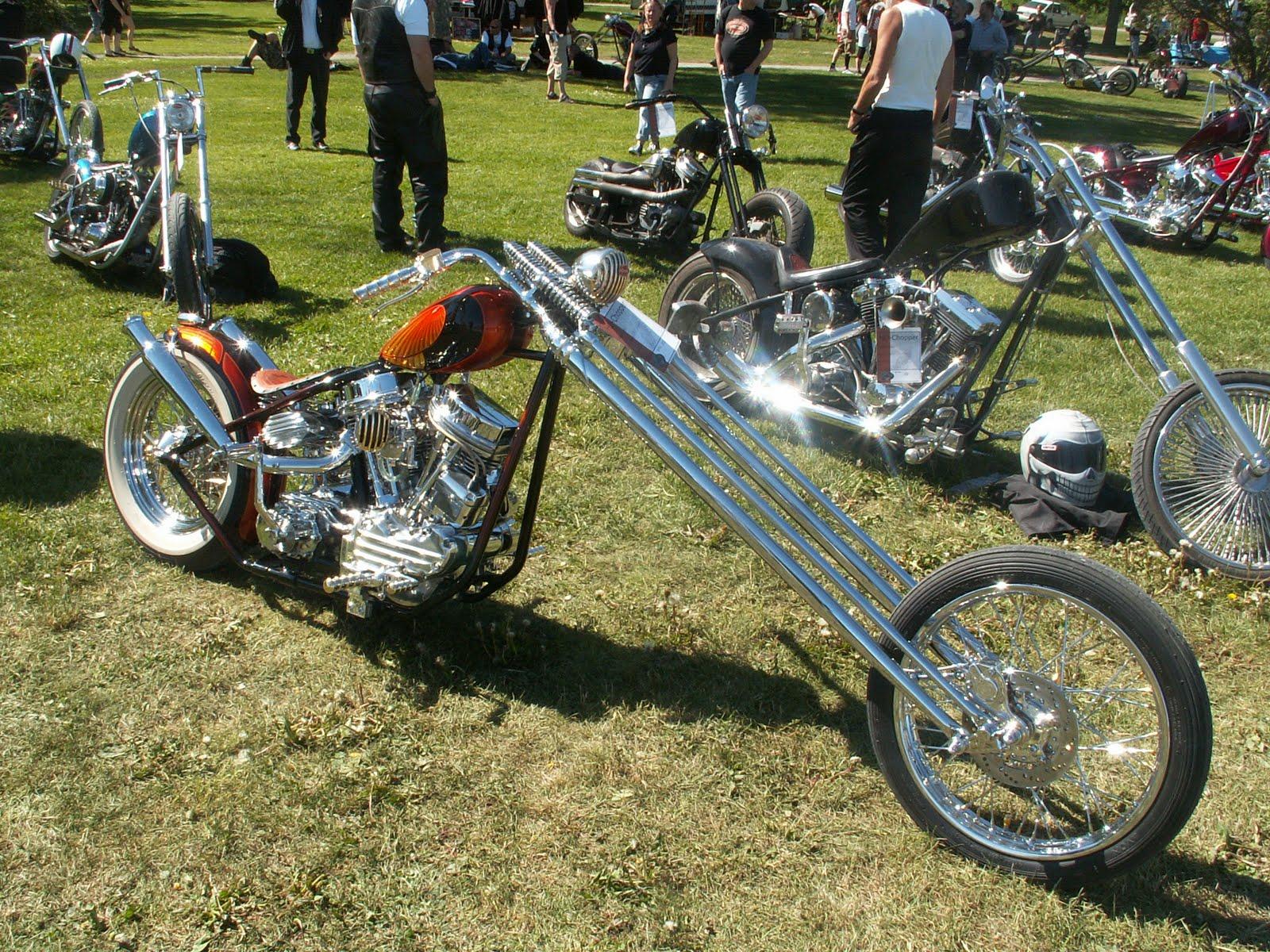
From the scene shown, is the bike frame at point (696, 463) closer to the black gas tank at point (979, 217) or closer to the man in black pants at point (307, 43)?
the black gas tank at point (979, 217)

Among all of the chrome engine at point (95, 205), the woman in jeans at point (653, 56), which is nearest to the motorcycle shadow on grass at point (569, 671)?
the chrome engine at point (95, 205)

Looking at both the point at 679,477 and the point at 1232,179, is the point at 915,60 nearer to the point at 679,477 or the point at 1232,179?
the point at 679,477

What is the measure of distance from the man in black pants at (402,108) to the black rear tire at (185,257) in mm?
2098

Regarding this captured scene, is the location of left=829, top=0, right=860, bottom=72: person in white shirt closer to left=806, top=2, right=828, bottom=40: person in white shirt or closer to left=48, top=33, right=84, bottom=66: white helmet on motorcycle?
left=806, top=2, right=828, bottom=40: person in white shirt

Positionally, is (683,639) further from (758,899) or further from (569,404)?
(569,404)

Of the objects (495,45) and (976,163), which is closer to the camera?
(976,163)

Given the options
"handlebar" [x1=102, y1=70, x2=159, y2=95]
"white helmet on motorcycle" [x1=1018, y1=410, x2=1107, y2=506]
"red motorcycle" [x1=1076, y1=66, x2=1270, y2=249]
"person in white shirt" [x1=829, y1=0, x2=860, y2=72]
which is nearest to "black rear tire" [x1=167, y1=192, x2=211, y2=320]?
"handlebar" [x1=102, y1=70, x2=159, y2=95]

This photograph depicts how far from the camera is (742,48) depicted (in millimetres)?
11172

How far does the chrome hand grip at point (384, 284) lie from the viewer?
3.12m

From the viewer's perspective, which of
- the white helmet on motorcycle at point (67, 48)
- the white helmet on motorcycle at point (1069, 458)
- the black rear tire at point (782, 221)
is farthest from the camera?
the white helmet on motorcycle at point (67, 48)

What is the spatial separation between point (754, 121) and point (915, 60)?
6.34 feet

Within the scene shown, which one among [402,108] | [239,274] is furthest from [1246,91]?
[239,274]

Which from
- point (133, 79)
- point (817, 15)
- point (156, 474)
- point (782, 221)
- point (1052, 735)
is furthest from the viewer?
point (817, 15)

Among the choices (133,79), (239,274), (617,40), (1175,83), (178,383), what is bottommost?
(239,274)
